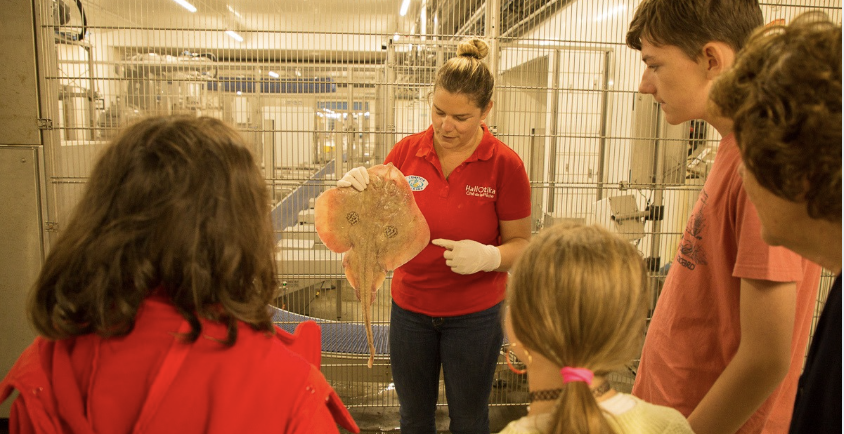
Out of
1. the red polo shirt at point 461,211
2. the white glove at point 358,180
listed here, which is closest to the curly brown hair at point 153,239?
the white glove at point 358,180

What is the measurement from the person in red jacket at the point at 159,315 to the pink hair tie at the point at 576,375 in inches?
15.9

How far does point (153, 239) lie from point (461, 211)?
119cm

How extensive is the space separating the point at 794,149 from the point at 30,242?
3409mm

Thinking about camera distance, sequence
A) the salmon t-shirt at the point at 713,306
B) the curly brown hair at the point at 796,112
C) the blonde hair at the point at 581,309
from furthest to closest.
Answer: the salmon t-shirt at the point at 713,306, the blonde hair at the point at 581,309, the curly brown hair at the point at 796,112

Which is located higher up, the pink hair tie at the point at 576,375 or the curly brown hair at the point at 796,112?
the curly brown hair at the point at 796,112

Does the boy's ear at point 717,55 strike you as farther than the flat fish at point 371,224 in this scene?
No

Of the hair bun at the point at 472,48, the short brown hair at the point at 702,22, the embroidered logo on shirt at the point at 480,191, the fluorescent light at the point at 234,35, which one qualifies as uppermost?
the fluorescent light at the point at 234,35

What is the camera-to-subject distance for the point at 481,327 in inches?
74.7

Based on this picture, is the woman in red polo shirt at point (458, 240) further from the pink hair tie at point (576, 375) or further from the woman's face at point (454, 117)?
the pink hair tie at point (576, 375)

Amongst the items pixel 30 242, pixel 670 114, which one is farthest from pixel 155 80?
pixel 670 114

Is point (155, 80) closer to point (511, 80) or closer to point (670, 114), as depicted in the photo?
point (511, 80)

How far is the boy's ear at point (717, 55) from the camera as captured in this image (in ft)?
3.69

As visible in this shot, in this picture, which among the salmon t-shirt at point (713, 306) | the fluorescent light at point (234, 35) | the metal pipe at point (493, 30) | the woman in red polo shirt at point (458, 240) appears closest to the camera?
the salmon t-shirt at point (713, 306)

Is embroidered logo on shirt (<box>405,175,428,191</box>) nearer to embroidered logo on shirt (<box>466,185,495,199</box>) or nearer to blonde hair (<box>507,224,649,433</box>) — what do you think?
embroidered logo on shirt (<box>466,185,495,199</box>)
